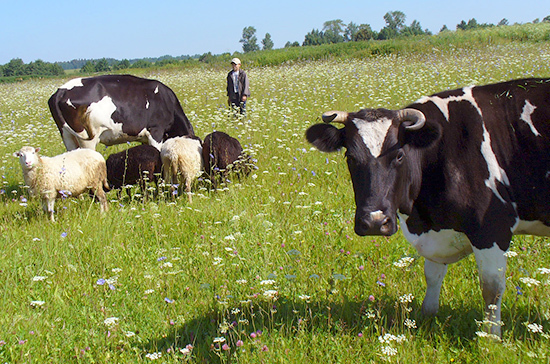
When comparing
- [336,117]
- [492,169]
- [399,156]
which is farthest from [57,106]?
[492,169]

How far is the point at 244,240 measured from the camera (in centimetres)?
496

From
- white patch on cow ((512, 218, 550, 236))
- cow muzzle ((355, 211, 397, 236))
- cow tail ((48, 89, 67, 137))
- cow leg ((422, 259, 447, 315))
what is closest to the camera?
cow muzzle ((355, 211, 397, 236))

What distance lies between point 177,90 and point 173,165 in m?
13.8

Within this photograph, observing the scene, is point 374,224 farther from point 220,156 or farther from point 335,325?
point 220,156

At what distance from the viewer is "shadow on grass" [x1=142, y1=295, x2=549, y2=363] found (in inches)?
130

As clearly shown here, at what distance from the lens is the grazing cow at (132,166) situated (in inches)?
299

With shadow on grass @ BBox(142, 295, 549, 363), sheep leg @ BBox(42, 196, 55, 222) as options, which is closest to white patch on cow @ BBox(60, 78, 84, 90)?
sheep leg @ BBox(42, 196, 55, 222)

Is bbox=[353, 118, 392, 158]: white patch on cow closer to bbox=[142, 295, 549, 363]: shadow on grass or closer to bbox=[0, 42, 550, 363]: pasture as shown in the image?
bbox=[0, 42, 550, 363]: pasture

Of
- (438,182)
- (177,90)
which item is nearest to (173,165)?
(438,182)

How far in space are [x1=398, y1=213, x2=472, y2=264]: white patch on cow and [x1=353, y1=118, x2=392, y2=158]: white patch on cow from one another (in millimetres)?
720

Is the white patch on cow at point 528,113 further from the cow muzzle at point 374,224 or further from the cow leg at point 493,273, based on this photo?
the cow muzzle at point 374,224

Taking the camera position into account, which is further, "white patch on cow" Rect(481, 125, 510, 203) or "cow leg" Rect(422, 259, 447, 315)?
"cow leg" Rect(422, 259, 447, 315)

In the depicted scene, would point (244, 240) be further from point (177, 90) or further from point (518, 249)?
point (177, 90)

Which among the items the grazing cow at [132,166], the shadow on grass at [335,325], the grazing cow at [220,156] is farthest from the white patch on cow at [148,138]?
the shadow on grass at [335,325]
